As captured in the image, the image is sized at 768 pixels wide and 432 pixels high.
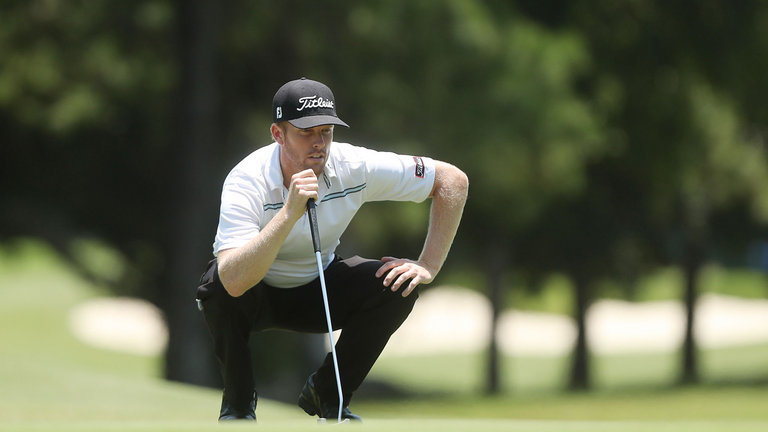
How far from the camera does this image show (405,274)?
4.83 metres

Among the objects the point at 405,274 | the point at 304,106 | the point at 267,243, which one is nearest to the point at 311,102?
the point at 304,106

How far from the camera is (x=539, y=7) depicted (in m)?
14.0

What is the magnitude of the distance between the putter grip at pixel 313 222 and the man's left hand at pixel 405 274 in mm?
Result: 363

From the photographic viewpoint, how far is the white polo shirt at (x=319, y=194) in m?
4.54

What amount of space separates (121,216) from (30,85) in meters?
2.85

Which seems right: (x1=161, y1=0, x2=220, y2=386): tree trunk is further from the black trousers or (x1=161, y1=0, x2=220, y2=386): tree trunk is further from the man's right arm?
the man's right arm

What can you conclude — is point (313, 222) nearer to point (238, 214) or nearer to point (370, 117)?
point (238, 214)

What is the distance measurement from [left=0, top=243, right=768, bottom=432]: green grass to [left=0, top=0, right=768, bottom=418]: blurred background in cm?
138

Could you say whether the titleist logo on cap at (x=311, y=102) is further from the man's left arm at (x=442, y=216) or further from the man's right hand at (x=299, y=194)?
the man's left arm at (x=442, y=216)

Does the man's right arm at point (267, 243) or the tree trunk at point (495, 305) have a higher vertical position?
the tree trunk at point (495, 305)

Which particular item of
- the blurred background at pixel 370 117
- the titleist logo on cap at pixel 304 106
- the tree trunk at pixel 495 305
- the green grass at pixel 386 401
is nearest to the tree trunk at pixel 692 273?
the green grass at pixel 386 401

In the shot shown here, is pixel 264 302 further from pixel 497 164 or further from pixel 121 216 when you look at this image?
pixel 121 216

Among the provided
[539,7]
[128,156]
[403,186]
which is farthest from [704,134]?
[403,186]

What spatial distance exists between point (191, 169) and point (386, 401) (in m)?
7.40
